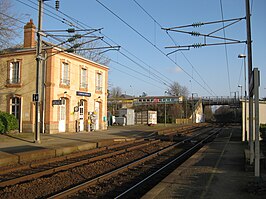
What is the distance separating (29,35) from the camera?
2688 centimetres

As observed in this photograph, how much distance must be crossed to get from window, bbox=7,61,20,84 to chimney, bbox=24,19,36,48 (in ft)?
6.63

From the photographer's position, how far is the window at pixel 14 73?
85.7 ft

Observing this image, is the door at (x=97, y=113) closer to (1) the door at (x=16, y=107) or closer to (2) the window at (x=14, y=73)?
(1) the door at (x=16, y=107)

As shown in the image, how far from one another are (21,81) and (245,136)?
62.6 feet

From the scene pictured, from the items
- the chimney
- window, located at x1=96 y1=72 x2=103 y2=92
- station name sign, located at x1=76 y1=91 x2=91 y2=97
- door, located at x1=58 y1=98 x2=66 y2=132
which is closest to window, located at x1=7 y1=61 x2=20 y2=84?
the chimney

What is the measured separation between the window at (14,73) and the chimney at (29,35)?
2.02 meters

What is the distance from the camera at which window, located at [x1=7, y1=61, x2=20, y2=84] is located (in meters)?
26.1

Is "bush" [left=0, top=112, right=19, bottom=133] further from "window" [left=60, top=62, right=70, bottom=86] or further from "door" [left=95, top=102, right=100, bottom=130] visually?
"door" [left=95, top=102, right=100, bottom=130]

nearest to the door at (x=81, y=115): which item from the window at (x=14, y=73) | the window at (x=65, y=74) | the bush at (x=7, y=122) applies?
the window at (x=65, y=74)

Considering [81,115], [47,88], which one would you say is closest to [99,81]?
[81,115]

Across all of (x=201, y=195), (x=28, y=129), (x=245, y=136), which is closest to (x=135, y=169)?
(x=201, y=195)

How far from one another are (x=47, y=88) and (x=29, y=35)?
5921 millimetres

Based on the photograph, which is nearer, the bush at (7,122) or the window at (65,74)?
the bush at (7,122)

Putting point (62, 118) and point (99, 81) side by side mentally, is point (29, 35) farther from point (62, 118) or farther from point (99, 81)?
point (99, 81)
